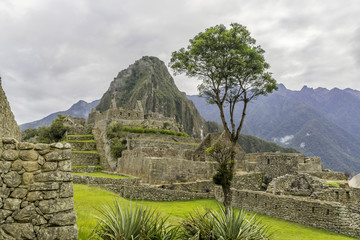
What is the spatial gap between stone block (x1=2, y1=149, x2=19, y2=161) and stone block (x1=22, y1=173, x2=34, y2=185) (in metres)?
0.36

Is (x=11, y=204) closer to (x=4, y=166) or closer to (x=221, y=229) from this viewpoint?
(x=4, y=166)

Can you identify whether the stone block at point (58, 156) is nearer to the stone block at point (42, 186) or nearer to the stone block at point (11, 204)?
the stone block at point (42, 186)

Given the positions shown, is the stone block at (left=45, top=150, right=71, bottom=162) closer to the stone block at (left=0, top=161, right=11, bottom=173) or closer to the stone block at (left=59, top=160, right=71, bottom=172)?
the stone block at (left=59, top=160, right=71, bottom=172)

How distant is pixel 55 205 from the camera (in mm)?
5062

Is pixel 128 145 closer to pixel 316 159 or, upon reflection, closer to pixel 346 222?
pixel 316 159

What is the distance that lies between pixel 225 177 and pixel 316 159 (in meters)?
18.9

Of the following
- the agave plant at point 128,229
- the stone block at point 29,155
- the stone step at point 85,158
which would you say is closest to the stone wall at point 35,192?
the stone block at point 29,155

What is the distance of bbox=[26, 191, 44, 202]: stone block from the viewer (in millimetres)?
4930

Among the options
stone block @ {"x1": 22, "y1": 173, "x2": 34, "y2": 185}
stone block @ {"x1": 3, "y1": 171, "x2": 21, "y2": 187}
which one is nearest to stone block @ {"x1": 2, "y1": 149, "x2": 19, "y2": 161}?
stone block @ {"x1": 3, "y1": 171, "x2": 21, "y2": 187}

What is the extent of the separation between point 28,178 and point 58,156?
63 cm

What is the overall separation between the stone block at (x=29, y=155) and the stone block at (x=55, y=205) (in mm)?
823

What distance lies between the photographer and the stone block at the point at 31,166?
16.4 feet

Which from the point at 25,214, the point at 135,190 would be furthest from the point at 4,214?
the point at 135,190

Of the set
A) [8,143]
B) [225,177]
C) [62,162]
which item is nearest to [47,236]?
[62,162]
